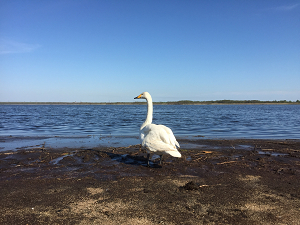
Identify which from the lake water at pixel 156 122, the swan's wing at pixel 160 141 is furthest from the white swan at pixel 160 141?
the lake water at pixel 156 122

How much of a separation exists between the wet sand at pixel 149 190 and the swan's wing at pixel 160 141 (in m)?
0.69

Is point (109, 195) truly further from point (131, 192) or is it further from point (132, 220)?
point (132, 220)

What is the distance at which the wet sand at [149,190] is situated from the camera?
12.6ft

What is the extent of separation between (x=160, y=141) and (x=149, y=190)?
77.1 inches

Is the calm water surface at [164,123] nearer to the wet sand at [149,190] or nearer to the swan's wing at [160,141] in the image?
the wet sand at [149,190]

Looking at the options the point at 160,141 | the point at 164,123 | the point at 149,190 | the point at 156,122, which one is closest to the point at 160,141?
the point at 160,141

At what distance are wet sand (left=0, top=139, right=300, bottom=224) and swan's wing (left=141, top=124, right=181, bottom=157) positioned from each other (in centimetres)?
69

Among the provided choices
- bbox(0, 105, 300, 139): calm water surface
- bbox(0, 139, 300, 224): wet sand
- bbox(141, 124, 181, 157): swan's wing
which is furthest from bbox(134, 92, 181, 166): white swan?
bbox(0, 105, 300, 139): calm water surface

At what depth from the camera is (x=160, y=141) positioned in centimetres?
676

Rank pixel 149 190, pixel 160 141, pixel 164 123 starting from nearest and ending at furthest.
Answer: pixel 149 190 < pixel 160 141 < pixel 164 123

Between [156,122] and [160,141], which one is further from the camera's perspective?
[156,122]

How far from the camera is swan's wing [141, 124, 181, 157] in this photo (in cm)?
658

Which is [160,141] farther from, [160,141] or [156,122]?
[156,122]

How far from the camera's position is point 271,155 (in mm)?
9047
